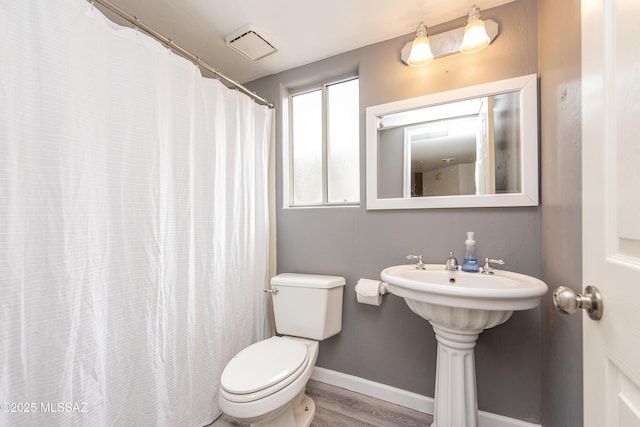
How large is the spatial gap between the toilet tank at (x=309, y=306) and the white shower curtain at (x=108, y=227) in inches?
11.8

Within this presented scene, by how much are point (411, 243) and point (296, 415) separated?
1.13m

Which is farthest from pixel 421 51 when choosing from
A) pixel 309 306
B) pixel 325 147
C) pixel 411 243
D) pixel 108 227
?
pixel 108 227

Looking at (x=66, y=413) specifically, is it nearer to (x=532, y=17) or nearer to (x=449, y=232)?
(x=449, y=232)

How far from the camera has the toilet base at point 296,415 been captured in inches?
43.8

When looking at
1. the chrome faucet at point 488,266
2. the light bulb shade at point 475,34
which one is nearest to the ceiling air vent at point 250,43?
the light bulb shade at point 475,34

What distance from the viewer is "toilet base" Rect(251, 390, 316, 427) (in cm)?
111

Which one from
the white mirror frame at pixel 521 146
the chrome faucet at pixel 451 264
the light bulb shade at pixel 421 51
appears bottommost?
the chrome faucet at pixel 451 264

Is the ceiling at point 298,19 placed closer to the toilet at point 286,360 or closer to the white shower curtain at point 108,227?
the white shower curtain at point 108,227

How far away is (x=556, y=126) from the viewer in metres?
0.98

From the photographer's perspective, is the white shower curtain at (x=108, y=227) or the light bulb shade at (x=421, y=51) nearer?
the white shower curtain at (x=108, y=227)

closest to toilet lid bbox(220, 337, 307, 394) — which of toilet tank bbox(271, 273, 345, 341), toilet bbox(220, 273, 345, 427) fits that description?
toilet bbox(220, 273, 345, 427)

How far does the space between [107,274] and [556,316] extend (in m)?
1.78

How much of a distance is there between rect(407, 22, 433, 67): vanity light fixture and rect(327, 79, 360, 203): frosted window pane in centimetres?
46

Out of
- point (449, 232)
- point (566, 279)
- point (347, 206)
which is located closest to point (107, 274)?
point (347, 206)
